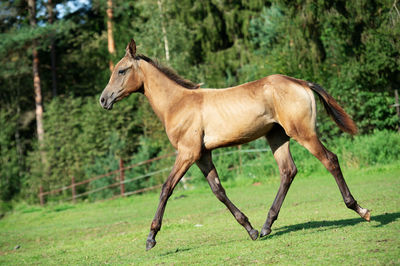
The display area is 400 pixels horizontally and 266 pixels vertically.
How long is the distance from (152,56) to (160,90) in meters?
24.6

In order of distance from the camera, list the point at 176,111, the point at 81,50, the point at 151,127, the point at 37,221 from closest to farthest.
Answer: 1. the point at 176,111
2. the point at 37,221
3. the point at 151,127
4. the point at 81,50

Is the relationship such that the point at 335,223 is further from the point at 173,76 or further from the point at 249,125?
the point at 173,76

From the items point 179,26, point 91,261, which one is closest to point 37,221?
point 91,261

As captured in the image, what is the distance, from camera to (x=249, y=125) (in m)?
7.05

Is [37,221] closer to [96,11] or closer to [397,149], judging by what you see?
[397,149]

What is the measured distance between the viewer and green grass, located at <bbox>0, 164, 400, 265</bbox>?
5.61 m

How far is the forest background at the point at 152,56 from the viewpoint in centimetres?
2183

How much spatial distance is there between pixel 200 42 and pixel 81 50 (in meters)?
9.92

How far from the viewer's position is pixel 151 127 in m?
29.4

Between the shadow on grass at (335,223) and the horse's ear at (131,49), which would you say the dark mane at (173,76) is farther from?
the shadow on grass at (335,223)

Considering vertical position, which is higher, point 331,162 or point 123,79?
point 123,79

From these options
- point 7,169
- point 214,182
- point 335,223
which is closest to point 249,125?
point 214,182

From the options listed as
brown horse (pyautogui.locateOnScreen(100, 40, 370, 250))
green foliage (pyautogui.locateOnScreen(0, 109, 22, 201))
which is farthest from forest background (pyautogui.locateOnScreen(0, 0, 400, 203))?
brown horse (pyautogui.locateOnScreen(100, 40, 370, 250))

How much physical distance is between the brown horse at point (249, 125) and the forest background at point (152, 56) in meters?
9.74
